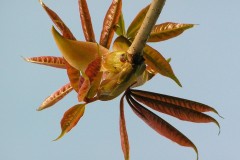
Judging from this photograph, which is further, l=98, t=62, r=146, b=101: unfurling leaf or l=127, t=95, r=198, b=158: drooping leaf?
l=127, t=95, r=198, b=158: drooping leaf

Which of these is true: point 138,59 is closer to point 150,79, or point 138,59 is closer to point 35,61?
point 150,79

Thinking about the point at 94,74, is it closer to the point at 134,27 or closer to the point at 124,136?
the point at 134,27

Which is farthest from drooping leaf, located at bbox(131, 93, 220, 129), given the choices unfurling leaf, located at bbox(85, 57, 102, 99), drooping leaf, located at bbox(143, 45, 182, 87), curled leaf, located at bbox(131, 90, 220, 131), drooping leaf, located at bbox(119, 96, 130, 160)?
unfurling leaf, located at bbox(85, 57, 102, 99)

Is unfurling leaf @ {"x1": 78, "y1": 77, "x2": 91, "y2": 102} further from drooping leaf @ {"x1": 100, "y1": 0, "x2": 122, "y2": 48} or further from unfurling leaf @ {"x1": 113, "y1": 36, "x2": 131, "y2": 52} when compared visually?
drooping leaf @ {"x1": 100, "y1": 0, "x2": 122, "y2": 48}

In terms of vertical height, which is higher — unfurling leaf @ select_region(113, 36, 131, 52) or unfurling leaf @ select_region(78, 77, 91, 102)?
unfurling leaf @ select_region(113, 36, 131, 52)

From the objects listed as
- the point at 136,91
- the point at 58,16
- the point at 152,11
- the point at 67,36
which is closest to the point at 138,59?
the point at 152,11

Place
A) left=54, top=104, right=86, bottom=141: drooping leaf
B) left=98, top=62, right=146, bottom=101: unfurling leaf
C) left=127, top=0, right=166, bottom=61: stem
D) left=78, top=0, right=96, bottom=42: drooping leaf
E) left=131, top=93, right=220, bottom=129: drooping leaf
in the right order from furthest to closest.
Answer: left=78, top=0, right=96, bottom=42: drooping leaf
left=131, top=93, right=220, bottom=129: drooping leaf
left=54, top=104, right=86, bottom=141: drooping leaf
left=98, top=62, right=146, bottom=101: unfurling leaf
left=127, top=0, right=166, bottom=61: stem

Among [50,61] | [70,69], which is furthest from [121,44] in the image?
[50,61]

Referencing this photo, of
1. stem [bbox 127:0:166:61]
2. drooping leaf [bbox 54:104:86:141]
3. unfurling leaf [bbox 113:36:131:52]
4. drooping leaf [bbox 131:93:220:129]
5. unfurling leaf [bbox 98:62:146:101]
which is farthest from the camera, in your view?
drooping leaf [bbox 131:93:220:129]
